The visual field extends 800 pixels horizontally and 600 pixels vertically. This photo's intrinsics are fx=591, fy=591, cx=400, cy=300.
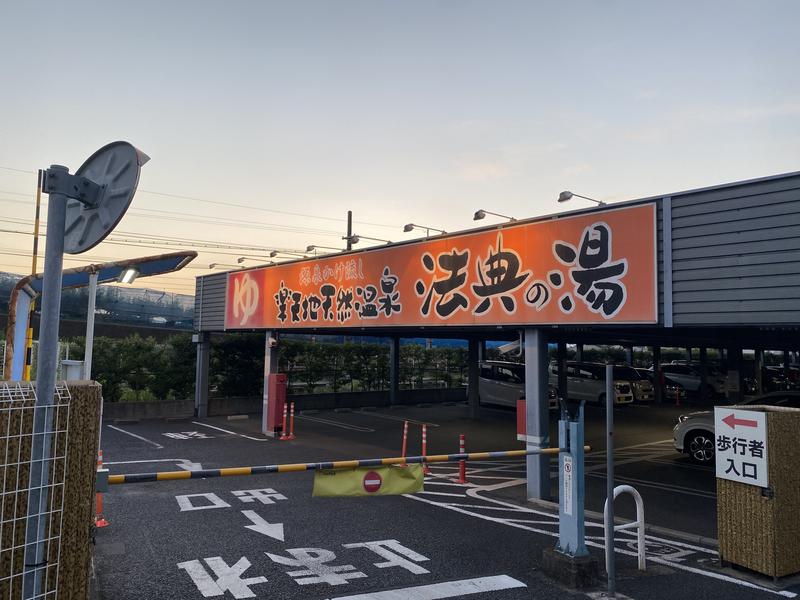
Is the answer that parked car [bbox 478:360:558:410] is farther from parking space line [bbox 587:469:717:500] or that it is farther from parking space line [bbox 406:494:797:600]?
parking space line [bbox 406:494:797:600]

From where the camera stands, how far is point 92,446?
13.5ft

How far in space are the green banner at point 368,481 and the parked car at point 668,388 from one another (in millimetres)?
26022

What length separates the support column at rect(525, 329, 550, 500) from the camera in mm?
10711

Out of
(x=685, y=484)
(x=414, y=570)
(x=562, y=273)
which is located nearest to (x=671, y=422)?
(x=685, y=484)

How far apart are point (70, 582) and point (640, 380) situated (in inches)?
1129

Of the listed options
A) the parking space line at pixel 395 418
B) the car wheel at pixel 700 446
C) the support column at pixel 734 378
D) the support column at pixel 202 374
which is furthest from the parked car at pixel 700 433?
the support column at pixel 202 374

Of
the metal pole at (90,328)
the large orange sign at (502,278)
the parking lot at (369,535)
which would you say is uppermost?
the large orange sign at (502,278)

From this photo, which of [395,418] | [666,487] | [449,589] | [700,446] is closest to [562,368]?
[395,418]

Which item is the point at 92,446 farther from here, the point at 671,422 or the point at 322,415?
the point at 671,422

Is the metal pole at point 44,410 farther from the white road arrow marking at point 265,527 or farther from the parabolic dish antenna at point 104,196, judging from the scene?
the white road arrow marking at point 265,527

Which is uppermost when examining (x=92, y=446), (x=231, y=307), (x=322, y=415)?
(x=231, y=307)

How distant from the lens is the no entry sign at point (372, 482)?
246 inches

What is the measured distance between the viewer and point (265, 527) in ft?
27.8

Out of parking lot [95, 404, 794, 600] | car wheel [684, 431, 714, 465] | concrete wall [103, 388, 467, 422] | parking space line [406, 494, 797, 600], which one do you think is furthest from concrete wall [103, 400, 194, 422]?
car wheel [684, 431, 714, 465]
